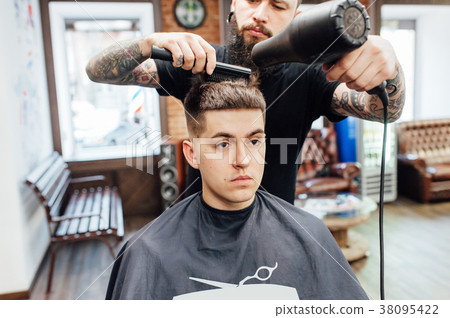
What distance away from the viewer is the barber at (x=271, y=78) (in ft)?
2.32

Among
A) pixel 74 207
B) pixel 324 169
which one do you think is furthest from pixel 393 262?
pixel 74 207

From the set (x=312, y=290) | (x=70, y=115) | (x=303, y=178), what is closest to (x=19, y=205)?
(x=70, y=115)

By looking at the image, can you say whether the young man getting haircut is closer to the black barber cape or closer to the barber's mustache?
the black barber cape

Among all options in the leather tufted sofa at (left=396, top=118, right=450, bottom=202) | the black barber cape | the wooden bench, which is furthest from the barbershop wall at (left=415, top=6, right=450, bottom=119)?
the wooden bench

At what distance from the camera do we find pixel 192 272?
0.90 metres

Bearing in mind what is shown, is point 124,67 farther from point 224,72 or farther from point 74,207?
point 74,207

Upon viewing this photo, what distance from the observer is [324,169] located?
326 centimetres

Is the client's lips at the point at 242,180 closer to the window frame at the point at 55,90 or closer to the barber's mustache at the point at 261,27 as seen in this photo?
the barber's mustache at the point at 261,27

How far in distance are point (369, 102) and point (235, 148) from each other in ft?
1.10

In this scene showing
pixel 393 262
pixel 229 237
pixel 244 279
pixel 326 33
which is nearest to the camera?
pixel 326 33

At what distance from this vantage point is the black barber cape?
0.88 meters

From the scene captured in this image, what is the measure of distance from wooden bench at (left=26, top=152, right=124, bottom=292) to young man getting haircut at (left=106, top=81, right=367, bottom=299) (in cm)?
128

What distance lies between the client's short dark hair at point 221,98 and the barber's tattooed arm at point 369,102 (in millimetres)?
195

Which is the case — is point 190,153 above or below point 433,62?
below
